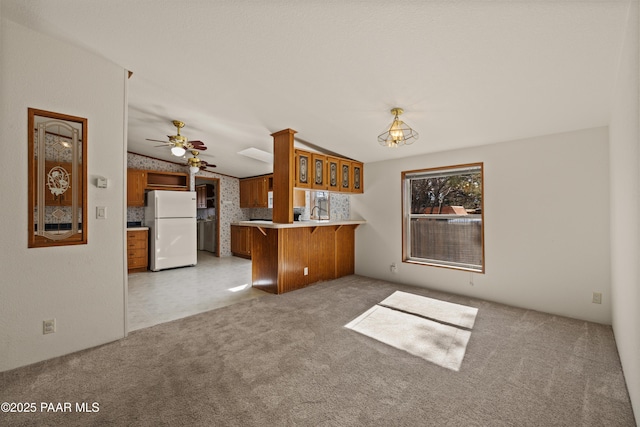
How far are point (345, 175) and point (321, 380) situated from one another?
11.5ft

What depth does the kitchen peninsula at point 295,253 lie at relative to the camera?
397cm

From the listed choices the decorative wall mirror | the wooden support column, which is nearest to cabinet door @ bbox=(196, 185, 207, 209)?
the wooden support column

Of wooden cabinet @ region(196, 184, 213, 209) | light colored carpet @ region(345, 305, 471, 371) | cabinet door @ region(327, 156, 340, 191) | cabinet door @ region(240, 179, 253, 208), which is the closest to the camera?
light colored carpet @ region(345, 305, 471, 371)

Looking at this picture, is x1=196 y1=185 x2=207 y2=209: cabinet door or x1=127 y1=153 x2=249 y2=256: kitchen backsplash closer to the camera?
x1=127 y1=153 x2=249 y2=256: kitchen backsplash

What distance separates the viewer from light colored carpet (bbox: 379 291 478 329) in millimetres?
2984

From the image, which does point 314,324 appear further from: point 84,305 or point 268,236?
point 84,305

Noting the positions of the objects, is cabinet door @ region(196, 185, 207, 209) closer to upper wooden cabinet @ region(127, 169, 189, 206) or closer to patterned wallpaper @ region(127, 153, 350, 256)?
patterned wallpaper @ region(127, 153, 350, 256)

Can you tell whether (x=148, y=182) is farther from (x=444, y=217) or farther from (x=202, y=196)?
(x=444, y=217)

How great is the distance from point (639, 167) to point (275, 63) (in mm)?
2480

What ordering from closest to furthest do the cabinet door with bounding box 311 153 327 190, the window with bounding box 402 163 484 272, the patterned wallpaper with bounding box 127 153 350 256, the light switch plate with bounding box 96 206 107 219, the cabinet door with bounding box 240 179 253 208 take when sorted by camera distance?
the light switch plate with bounding box 96 206 107 219 < the window with bounding box 402 163 484 272 < the cabinet door with bounding box 311 153 327 190 < the patterned wallpaper with bounding box 127 153 350 256 < the cabinet door with bounding box 240 179 253 208

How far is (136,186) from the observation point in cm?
596

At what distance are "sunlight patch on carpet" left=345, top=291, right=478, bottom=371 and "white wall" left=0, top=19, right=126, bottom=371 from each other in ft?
7.84

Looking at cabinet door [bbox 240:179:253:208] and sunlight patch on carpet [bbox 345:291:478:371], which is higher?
cabinet door [bbox 240:179:253:208]

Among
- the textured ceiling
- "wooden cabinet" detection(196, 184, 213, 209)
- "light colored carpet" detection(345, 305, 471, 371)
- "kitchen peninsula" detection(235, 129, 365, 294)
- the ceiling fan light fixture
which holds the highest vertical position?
the textured ceiling
